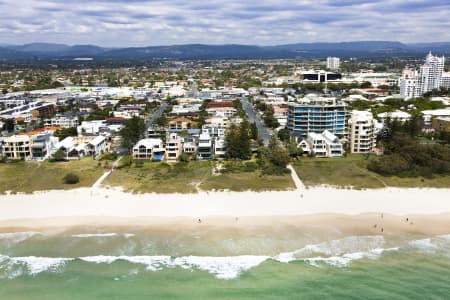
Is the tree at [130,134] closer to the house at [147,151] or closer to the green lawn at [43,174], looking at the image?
the house at [147,151]

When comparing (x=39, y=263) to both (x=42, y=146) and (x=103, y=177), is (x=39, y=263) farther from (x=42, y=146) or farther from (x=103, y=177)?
(x=42, y=146)

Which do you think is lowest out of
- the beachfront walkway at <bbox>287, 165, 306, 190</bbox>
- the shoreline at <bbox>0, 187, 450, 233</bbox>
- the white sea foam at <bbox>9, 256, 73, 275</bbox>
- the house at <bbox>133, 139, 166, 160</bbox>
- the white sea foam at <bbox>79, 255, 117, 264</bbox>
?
the white sea foam at <bbox>9, 256, 73, 275</bbox>

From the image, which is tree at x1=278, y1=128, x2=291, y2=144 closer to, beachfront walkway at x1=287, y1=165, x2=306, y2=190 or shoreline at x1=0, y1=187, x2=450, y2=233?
beachfront walkway at x1=287, y1=165, x2=306, y2=190

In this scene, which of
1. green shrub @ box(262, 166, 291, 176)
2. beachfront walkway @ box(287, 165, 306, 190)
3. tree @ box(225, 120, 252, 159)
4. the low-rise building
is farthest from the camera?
the low-rise building

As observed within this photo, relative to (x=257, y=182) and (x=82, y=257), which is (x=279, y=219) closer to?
(x=257, y=182)

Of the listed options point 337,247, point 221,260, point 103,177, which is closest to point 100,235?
point 221,260

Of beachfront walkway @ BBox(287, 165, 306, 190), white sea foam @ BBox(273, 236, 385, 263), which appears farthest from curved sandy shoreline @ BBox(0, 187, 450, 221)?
white sea foam @ BBox(273, 236, 385, 263)
